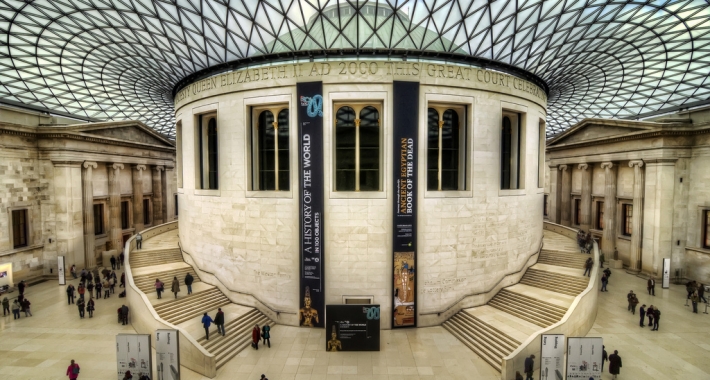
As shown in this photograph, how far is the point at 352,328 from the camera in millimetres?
15414

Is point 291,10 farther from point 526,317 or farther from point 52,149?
point 52,149

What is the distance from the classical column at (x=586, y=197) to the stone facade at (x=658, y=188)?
7.15 feet

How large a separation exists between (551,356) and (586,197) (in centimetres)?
A: 2969

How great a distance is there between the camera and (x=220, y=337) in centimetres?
1569

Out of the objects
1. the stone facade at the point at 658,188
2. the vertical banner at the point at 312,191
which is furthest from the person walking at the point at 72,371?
the stone facade at the point at 658,188

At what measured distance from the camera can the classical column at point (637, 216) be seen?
2777cm

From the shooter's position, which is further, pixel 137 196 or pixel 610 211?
pixel 137 196

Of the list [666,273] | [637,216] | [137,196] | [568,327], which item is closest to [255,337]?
[568,327]

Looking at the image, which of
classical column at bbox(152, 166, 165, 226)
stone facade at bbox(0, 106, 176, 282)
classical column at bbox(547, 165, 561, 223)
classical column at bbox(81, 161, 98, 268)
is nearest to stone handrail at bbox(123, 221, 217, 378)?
stone facade at bbox(0, 106, 176, 282)

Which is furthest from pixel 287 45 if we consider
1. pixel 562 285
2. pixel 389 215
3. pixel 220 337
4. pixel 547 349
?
pixel 562 285

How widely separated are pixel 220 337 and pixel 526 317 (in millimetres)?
15611

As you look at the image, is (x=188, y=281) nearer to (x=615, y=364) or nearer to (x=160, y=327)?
(x=160, y=327)

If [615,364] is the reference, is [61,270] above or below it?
above

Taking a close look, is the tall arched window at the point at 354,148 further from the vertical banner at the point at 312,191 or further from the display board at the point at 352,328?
the display board at the point at 352,328
